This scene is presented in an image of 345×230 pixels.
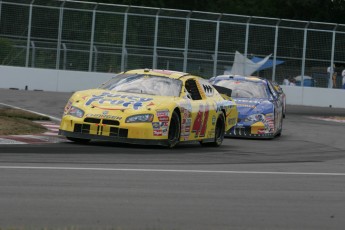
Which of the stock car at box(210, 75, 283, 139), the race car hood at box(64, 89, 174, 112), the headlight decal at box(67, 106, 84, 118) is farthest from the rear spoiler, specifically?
the headlight decal at box(67, 106, 84, 118)

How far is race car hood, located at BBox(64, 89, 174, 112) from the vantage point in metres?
14.8

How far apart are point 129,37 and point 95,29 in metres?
1.39

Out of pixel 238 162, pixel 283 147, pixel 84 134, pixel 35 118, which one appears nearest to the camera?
pixel 238 162

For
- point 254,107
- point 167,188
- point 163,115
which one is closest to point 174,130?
point 163,115

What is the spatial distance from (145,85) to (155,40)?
23.0 m

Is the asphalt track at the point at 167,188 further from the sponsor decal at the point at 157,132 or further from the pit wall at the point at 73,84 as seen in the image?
the pit wall at the point at 73,84

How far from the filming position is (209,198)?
9328mm

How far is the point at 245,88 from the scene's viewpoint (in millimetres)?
20734

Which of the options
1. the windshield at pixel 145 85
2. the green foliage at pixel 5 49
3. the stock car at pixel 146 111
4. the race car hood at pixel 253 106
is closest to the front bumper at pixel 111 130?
the stock car at pixel 146 111

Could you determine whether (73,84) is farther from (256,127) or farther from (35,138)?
(35,138)

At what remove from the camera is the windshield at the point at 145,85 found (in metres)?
→ 15.9

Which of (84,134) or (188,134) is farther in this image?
(188,134)

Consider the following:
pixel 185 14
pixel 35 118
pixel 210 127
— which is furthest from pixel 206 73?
pixel 210 127

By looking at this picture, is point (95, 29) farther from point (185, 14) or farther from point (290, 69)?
point (290, 69)
